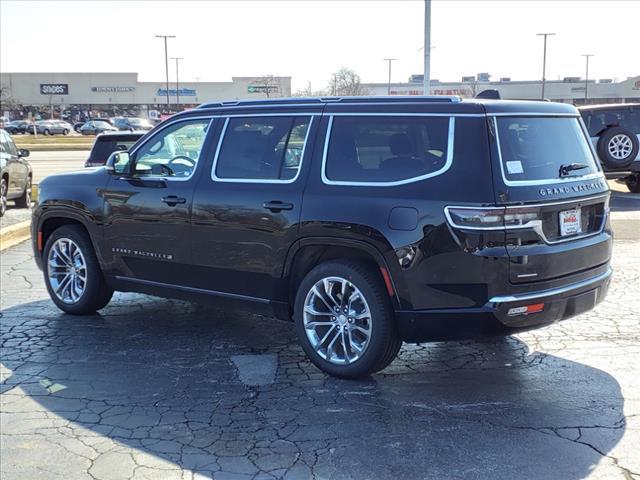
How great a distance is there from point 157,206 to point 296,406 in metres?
2.29

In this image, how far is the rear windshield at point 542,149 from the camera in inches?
174

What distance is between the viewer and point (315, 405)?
178 inches

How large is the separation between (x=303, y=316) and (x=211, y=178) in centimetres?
140

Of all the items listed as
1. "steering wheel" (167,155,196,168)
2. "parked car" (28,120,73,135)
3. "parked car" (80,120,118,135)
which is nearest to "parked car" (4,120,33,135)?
"parked car" (28,120,73,135)

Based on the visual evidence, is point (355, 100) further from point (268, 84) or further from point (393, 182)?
point (268, 84)

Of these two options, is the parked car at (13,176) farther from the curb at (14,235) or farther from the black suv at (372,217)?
the black suv at (372,217)

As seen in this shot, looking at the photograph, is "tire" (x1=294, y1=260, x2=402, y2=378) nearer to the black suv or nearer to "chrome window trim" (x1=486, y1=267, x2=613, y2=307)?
the black suv

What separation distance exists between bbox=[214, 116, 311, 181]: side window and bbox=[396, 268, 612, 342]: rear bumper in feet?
4.73

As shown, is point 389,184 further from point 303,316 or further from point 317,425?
point 317,425

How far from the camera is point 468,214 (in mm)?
4246

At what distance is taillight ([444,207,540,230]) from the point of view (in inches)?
166

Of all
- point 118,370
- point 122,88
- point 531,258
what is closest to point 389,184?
point 531,258

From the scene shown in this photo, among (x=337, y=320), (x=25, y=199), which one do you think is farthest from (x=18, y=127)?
(x=337, y=320)

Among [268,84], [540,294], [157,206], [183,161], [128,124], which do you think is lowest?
[540,294]
